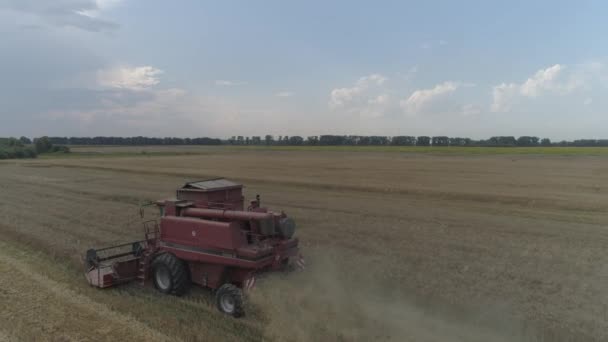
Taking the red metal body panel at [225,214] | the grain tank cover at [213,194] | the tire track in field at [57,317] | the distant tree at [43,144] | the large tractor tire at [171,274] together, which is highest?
the distant tree at [43,144]

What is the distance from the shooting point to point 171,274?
7.44 m

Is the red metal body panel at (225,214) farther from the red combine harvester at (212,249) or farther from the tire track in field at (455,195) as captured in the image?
the tire track in field at (455,195)

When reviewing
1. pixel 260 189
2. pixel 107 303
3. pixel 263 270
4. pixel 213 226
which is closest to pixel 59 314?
pixel 107 303

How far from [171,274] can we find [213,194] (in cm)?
170

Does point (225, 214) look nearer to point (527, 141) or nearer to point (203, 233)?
point (203, 233)

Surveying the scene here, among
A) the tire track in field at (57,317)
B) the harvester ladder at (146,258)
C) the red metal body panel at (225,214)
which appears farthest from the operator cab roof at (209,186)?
the tire track in field at (57,317)

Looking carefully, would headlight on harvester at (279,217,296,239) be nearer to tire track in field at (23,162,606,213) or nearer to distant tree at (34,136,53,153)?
tire track in field at (23,162,606,213)

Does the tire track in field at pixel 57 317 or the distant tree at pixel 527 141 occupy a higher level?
the distant tree at pixel 527 141

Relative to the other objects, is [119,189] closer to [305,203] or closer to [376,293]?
[305,203]

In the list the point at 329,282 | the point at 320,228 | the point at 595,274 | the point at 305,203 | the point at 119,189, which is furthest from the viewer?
the point at 119,189

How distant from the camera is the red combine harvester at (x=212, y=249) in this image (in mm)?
6699

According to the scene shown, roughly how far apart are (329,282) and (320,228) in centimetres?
604

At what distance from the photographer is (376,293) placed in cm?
769

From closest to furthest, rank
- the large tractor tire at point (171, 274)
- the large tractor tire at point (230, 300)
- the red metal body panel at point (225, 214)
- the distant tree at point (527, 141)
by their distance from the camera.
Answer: the large tractor tire at point (230, 300), the red metal body panel at point (225, 214), the large tractor tire at point (171, 274), the distant tree at point (527, 141)
